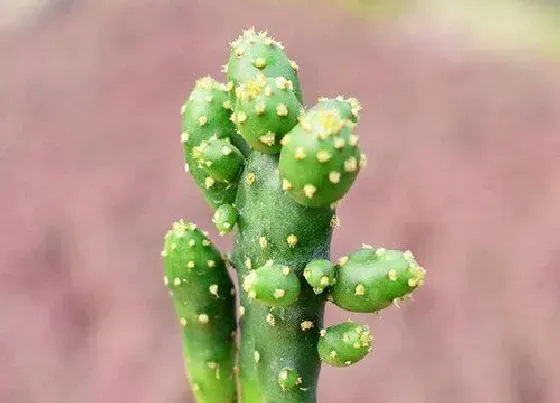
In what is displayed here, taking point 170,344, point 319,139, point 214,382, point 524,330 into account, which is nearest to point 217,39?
point 170,344

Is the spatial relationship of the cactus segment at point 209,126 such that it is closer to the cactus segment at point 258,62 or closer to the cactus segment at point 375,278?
the cactus segment at point 258,62

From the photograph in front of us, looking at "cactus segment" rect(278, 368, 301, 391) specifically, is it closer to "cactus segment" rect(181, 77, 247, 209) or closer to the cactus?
the cactus

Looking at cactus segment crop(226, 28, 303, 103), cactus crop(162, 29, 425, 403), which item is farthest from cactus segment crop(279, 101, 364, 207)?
cactus segment crop(226, 28, 303, 103)

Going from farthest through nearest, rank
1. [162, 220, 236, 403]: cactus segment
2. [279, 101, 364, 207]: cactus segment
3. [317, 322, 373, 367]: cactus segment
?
[162, 220, 236, 403]: cactus segment < [317, 322, 373, 367]: cactus segment < [279, 101, 364, 207]: cactus segment

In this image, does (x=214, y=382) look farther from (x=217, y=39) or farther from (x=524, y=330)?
(x=217, y=39)

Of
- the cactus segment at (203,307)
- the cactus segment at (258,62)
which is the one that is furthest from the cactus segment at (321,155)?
the cactus segment at (203,307)

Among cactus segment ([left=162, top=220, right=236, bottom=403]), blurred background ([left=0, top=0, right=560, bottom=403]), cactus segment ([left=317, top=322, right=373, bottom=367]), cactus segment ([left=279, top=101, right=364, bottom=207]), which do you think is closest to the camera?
cactus segment ([left=279, top=101, right=364, bottom=207])
